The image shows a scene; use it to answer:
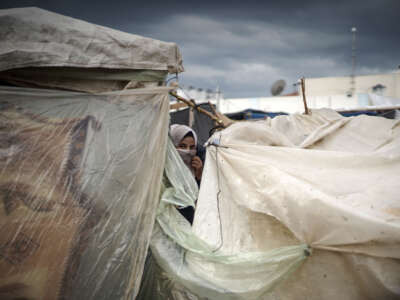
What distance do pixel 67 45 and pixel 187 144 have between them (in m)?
1.70

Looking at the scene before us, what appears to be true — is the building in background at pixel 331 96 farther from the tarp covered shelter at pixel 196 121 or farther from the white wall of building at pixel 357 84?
the tarp covered shelter at pixel 196 121

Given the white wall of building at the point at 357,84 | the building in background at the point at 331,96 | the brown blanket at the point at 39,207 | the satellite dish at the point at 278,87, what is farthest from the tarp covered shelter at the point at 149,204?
the white wall of building at the point at 357,84

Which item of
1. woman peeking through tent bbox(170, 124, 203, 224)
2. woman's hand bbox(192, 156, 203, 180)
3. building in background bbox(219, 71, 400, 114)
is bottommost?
woman's hand bbox(192, 156, 203, 180)

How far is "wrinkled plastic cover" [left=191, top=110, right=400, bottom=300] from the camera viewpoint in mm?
1146

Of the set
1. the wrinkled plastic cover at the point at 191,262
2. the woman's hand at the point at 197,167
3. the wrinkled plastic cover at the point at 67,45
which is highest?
the wrinkled plastic cover at the point at 67,45

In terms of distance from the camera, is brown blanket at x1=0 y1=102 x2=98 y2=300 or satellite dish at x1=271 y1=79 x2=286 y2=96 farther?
satellite dish at x1=271 y1=79 x2=286 y2=96

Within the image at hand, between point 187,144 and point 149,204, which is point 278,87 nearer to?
point 187,144

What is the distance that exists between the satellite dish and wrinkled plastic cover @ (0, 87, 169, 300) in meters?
15.6

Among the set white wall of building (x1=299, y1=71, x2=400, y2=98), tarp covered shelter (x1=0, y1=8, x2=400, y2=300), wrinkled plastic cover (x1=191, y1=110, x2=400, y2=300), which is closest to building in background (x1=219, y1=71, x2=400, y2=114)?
white wall of building (x1=299, y1=71, x2=400, y2=98)

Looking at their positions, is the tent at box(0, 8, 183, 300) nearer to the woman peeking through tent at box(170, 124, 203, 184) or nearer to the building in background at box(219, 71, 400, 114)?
the woman peeking through tent at box(170, 124, 203, 184)

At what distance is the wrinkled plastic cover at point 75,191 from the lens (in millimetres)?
1136

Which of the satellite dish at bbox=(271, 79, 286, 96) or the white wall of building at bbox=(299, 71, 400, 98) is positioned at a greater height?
the white wall of building at bbox=(299, 71, 400, 98)

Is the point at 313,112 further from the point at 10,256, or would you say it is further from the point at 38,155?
the point at 10,256

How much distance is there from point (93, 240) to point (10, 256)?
0.33 metres
